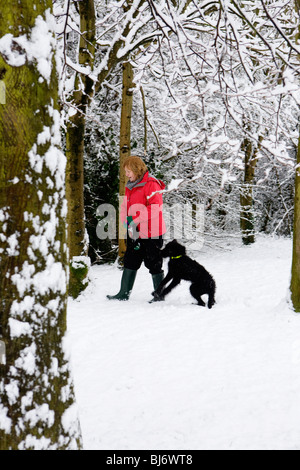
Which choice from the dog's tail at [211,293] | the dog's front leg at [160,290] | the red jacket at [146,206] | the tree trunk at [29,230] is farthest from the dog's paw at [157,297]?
the tree trunk at [29,230]

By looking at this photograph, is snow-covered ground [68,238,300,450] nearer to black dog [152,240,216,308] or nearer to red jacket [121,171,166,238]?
black dog [152,240,216,308]

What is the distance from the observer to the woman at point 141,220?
5.05 m

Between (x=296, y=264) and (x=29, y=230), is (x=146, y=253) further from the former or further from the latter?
(x=29, y=230)

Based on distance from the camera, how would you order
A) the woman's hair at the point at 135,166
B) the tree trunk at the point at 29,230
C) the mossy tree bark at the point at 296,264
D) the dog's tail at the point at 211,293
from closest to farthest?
the tree trunk at the point at 29,230 < the mossy tree bark at the point at 296,264 < the woman's hair at the point at 135,166 < the dog's tail at the point at 211,293

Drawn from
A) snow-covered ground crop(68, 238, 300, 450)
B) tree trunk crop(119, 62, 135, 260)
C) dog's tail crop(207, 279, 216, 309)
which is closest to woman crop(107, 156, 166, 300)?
snow-covered ground crop(68, 238, 300, 450)

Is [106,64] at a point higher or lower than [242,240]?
higher

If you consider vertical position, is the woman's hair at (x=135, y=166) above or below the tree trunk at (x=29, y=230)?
above

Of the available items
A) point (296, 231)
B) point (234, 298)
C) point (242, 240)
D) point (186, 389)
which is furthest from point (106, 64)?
point (242, 240)

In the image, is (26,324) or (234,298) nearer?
(26,324)

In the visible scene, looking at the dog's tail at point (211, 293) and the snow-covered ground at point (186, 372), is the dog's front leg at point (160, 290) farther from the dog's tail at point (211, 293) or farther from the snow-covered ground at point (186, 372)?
the dog's tail at point (211, 293)

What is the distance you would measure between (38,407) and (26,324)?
392 millimetres

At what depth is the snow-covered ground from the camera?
8.19 feet
